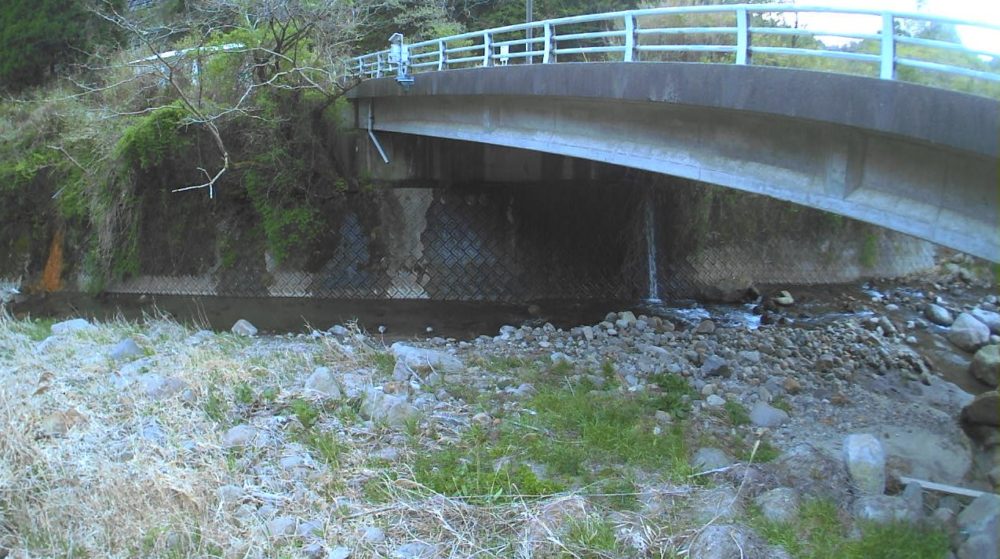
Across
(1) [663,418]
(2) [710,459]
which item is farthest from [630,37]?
(2) [710,459]

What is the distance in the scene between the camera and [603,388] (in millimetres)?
11227

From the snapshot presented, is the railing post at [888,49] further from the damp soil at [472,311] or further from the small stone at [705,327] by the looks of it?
the damp soil at [472,311]

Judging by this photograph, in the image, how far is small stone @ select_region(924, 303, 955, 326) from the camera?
17.9 metres

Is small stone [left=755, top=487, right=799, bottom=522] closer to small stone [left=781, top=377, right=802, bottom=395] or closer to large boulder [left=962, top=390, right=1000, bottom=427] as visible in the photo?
small stone [left=781, top=377, right=802, bottom=395]

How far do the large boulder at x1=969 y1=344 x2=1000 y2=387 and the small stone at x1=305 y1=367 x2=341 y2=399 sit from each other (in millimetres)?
11734

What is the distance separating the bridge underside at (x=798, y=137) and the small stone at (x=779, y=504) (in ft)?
9.87

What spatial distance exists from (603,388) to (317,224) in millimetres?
13350

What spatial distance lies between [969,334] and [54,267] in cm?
2599

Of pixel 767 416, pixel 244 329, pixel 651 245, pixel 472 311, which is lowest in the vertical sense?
pixel 472 311

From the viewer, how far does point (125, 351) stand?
40.8ft

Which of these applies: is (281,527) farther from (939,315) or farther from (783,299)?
(939,315)

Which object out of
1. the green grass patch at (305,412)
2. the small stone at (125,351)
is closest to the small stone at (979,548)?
the green grass patch at (305,412)

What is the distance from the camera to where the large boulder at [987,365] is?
44.9 ft

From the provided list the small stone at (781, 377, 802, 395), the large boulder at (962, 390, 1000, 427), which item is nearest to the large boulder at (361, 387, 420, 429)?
the small stone at (781, 377, 802, 395)
